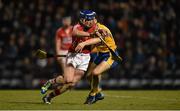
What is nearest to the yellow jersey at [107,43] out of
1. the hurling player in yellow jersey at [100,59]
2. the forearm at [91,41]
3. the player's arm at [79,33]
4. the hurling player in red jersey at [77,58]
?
the hurling player in yellow jersey at [100,59]

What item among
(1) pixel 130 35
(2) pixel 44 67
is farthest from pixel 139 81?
(2) pixel 44 67

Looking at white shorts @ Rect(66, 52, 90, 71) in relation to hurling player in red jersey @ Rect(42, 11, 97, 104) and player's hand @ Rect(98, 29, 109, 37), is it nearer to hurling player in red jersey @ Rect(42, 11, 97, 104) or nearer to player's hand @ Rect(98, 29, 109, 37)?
hurling player in red jersey @ Rect(42, 11, 97, 104)

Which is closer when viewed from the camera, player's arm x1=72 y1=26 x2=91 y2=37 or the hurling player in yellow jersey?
player's arm x1=72 y1=26 x2=91 y2=37

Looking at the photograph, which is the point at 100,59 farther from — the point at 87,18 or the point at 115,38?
the point at 115,38

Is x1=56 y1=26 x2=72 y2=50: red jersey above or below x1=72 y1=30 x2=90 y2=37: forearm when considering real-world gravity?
below

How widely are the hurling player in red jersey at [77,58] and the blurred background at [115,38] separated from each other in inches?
358

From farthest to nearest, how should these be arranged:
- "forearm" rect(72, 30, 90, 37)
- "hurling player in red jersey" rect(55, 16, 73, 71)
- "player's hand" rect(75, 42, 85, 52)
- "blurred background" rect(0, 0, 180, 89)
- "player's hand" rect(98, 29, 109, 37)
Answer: "blurred background" rect(0, 0, 180, 89), "hurling player in red jersey" rect(55, 16, 73, 71), "player's hand" rect(98, 29, 109, 37), "forearm" rect(72, 30, 90, 37), "player's hand" rect(75, 42, 85, 52)

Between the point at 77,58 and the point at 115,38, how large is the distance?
10.5 m

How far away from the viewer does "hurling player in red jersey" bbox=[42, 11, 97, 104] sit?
598 inches

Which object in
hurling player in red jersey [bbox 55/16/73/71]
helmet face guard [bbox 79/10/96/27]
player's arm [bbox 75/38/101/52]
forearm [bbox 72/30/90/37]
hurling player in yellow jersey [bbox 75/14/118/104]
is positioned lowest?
hurling player in red jersey [bbox 55/16/73/71]

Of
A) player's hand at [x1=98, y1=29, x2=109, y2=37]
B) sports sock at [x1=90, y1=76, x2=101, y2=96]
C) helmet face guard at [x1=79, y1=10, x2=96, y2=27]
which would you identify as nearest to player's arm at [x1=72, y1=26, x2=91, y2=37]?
helmet face guard at [x1=79, y1=10, x2=96, y2=27]

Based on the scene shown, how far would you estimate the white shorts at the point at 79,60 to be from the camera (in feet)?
50.0

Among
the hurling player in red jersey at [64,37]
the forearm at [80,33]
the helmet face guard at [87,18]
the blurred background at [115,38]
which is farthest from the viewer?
the blurred background at [115,38]

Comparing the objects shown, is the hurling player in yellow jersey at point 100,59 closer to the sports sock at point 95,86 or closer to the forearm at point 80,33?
the sports sock at point 95,86
